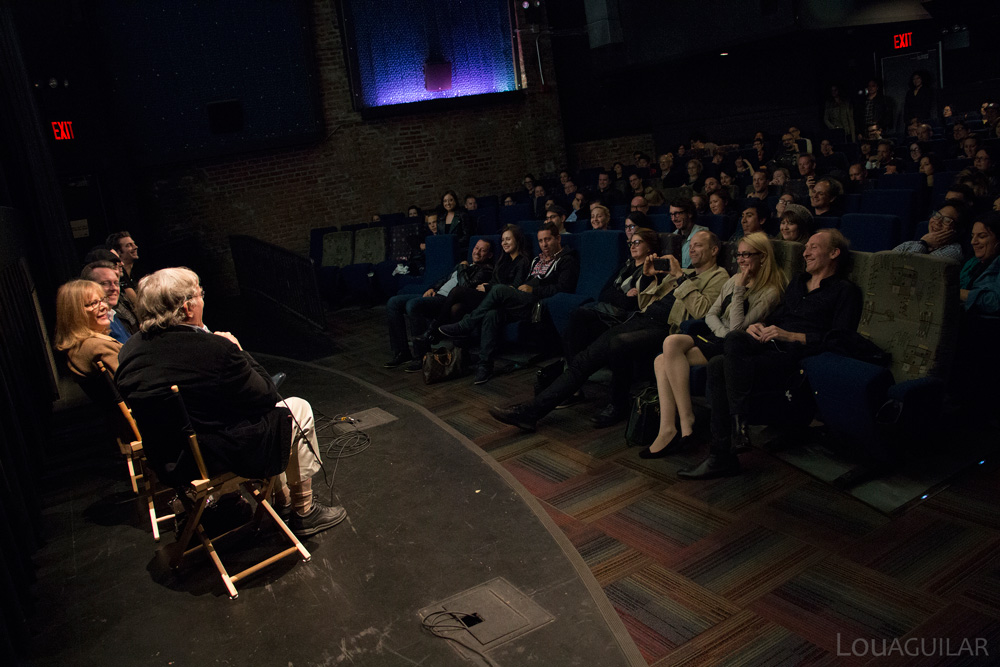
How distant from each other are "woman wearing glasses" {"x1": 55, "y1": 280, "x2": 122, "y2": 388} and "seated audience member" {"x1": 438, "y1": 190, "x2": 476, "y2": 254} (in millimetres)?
4320

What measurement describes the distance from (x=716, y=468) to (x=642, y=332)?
35.7 inches

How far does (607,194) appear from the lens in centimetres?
844

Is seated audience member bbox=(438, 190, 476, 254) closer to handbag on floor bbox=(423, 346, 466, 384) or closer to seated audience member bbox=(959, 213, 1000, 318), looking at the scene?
handbag on floor bbox=(423, 346, 466, 384)

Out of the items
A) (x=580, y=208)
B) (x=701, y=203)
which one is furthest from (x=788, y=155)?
(x=701, y=203)

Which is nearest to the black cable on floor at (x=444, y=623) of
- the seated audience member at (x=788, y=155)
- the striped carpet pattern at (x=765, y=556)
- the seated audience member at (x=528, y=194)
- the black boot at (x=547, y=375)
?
the striped carpet pattern at (x=765, y=556)

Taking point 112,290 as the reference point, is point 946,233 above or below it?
below

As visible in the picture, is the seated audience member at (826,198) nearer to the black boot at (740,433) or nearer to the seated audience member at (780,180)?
the seated audience member at (780,180)

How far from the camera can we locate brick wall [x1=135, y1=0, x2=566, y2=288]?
10227 millimetres

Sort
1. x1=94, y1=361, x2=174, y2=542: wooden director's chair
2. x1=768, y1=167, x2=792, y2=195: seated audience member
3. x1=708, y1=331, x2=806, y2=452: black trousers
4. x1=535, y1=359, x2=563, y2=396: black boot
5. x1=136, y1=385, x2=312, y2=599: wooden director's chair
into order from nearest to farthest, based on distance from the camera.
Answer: x1=136, y1=385, x2=312, y2=599: wooden director's chair
x1=708, y1=331, x2=806, y2=452: black trousers
x1=94, y1=361, x2=174, y2=542: wooden director's chair
x1=535, y1=359, x2=563, y2=396: black boot
x1=768, y1=167, x2=792, y2=195: seated audience member

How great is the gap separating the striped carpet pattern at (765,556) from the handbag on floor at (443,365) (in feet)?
5.16

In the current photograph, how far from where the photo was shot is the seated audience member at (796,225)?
4.00m

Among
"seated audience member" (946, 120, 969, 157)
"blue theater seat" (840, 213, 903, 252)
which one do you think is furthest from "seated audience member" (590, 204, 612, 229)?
"seated audience member" (946, 120, 969, 157)

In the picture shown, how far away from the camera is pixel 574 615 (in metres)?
2.49

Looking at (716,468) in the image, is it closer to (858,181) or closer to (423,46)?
(858,181)
